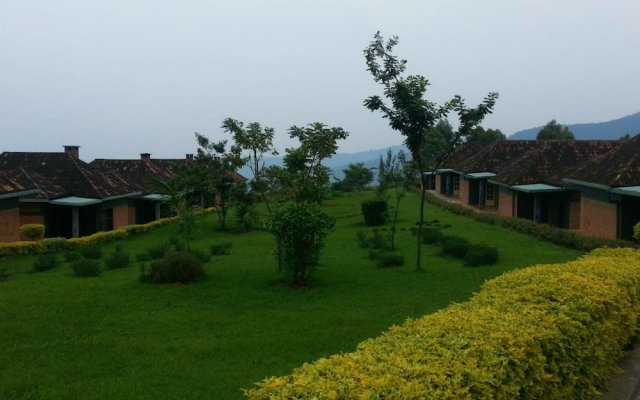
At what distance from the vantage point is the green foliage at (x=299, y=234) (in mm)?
13109

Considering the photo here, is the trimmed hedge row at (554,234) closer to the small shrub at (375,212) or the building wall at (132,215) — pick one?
the small shrub at (375,212)

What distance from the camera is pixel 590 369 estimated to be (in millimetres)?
5816

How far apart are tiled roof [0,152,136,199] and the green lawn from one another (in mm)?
9484

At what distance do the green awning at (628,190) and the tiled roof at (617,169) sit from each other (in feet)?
1.10

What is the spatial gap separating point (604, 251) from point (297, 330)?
610 centimetres

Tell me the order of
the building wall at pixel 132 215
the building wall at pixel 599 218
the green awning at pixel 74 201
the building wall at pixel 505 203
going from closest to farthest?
the building wall at pixel 599 218
the green awning at pixel 74 201
the building wall at pixel 505 203
the building wall at pixel 132 215

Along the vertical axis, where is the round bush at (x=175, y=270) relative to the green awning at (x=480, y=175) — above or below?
below

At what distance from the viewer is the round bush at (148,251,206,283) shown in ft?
45.2

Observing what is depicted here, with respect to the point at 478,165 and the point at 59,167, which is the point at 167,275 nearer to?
the point at 59,167

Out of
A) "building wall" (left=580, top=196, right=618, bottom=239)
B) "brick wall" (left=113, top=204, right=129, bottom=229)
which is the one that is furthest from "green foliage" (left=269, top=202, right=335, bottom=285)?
"brick wall" (left=113, top=204, right=129, bottom=229)

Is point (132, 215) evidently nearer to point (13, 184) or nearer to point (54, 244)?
point (54, 244)

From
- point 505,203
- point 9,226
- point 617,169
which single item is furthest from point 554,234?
point 9,226

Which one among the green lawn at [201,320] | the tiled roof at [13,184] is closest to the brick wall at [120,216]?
the tiled roof at [13,184]

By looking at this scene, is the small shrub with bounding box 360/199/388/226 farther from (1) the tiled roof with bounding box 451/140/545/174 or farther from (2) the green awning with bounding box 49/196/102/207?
(2) the green awning with bounding box 49/196/102/207
